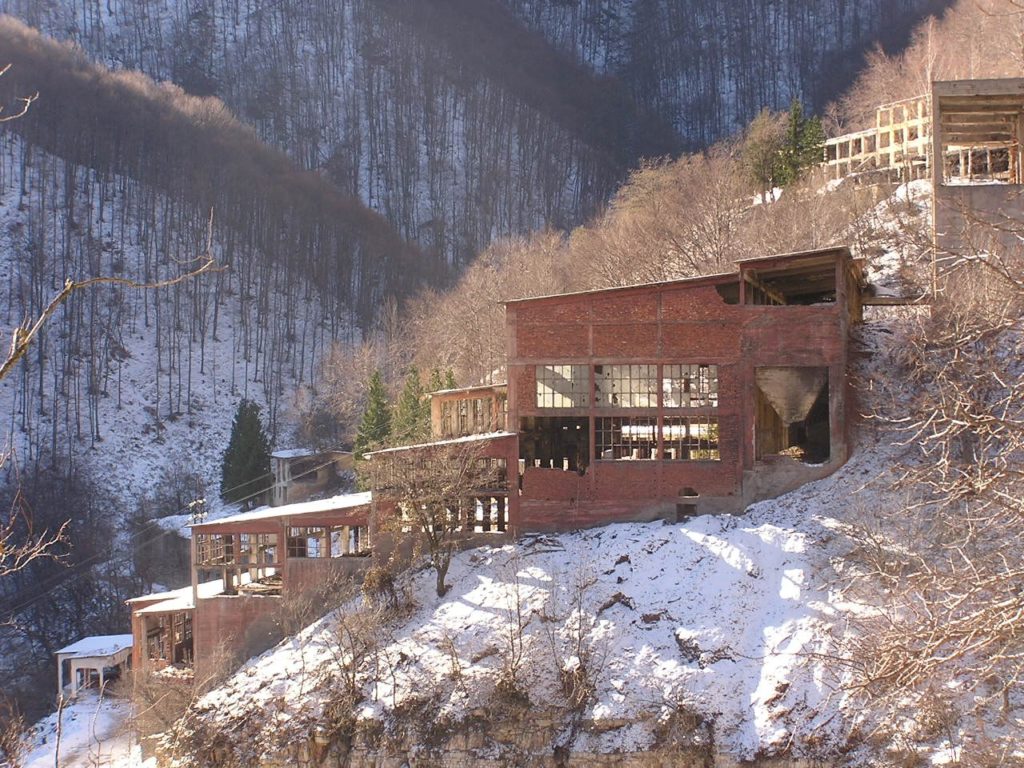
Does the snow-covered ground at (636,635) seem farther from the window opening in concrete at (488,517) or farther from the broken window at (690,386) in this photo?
the broken window at (690,386)

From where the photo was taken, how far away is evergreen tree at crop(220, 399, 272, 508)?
145 feet


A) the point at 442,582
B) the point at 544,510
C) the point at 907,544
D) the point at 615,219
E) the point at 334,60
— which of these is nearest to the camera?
the point at 907,544

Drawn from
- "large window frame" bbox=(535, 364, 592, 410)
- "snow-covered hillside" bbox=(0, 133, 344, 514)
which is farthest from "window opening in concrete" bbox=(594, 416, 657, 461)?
"snow-covered hillside" bbox=(0, 133, 344, 514)

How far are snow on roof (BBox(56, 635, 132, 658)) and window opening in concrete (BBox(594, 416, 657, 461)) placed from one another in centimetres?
1876

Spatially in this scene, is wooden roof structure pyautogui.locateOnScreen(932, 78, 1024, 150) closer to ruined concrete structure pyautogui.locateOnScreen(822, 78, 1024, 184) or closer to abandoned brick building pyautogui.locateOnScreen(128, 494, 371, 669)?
ruined concrete structure pyautogui.locateOnScreen(822, 78, 1024, 184)

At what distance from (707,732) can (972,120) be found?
17.9m

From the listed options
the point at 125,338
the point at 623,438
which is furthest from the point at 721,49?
the point at 623,438

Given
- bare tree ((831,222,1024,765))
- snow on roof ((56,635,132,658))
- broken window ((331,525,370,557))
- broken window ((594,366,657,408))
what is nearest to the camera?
bare tree ((831,222,1024,765))

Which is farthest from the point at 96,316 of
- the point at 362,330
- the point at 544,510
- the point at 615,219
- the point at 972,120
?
the point at 972,120

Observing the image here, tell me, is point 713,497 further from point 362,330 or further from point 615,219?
point 362,330

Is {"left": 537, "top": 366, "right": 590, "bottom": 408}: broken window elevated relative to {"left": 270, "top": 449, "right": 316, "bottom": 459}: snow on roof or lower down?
elevated

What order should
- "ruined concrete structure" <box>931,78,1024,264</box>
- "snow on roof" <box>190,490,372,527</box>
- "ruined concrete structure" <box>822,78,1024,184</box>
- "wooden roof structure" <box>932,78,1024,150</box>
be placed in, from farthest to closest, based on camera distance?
"snow on roof" <box>190,490,372,527</box>, "ruined concrete structure" <box>822,78,1024,184</box>, "wooden roof structure" <box>932,78,1024,150</box>, "ruined concrete structure" <box>931,78,1024,264</box>

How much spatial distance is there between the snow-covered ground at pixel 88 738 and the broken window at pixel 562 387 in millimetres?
12868

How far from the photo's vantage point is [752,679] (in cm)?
1878
